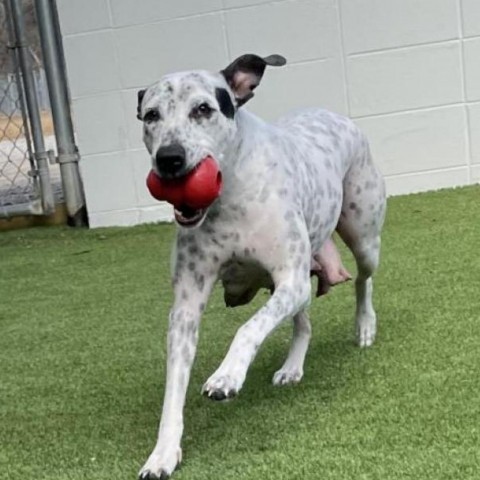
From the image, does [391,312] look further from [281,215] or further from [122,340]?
[281,215]

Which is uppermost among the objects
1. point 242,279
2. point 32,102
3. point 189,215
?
point 189,215

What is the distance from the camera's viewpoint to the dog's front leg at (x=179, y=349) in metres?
2.75

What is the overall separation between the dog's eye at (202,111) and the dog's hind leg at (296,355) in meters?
0.97

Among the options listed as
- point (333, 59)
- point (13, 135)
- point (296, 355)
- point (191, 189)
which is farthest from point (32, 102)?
point (191, 189)

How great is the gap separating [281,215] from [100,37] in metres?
4.57

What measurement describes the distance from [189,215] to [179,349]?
40cm

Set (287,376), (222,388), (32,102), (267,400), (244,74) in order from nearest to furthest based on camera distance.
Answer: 1. (222,388)
2. (244,74)
3. (267,400)
4. (287,376)
5. (32,102)

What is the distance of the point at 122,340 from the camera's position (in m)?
4.39

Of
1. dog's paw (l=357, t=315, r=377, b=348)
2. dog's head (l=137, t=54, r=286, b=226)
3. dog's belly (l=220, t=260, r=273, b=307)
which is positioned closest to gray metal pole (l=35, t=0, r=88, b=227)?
dog's paw (l=357, t=315, r=377, b=348)

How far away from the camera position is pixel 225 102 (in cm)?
298

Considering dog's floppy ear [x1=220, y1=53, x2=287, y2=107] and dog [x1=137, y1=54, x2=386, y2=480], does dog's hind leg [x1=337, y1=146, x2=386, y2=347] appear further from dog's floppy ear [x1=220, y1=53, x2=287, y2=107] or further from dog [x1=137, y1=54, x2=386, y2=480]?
dog's floppy ear [x1=220, y1=53, x2=287, y2=107]

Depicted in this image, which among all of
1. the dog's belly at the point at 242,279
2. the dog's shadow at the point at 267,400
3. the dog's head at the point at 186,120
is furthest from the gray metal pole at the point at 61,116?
the dog's head at the point at 186,120

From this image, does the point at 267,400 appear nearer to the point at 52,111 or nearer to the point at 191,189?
the point at 191,189

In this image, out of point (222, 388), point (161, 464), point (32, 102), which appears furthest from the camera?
point (32, 102)
